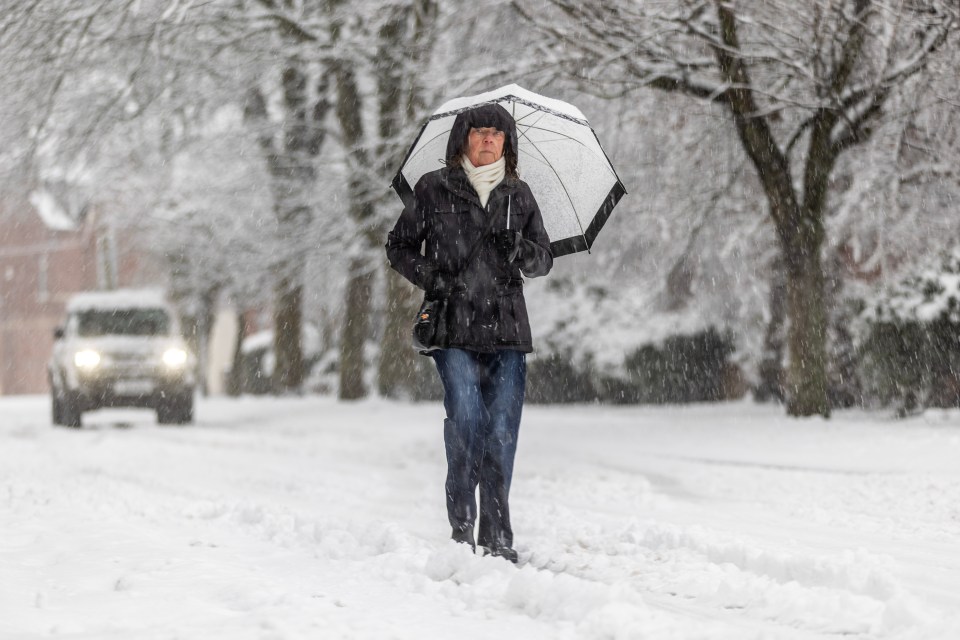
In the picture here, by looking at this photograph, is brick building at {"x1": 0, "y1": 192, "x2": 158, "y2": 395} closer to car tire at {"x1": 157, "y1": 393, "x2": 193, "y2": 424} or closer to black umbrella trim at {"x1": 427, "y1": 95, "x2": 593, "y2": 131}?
car tire at {"x1": 157, "y1": 393, "x2": 193, "y2": 424}

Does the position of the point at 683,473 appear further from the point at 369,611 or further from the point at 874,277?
the point at 874,277

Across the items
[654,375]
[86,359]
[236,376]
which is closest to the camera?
[86,359]

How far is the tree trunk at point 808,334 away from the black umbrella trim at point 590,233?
7433 mm

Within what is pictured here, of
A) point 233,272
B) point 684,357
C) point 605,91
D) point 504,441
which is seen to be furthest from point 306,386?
point 504,441

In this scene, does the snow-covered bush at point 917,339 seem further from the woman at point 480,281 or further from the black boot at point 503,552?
the black boot at point 503,552

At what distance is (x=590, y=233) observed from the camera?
6.09 m

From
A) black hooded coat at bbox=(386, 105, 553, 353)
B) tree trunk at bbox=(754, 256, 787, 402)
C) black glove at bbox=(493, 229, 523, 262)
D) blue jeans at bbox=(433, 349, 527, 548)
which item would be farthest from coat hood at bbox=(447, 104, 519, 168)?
tree trunk at bbox=(754, 256, 787, 402)

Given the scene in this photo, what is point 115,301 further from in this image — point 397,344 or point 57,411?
point 397,344

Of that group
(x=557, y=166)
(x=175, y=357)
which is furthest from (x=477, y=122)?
(x=175, y=357)

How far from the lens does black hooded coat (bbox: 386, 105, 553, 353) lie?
5336 mm

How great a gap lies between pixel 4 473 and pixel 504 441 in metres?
5.70

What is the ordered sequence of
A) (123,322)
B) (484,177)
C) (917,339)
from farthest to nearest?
1. (123,322)
2. (917,339)
3. (484,177)

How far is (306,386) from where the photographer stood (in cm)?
2775

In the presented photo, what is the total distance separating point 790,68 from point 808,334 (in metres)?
2.91
